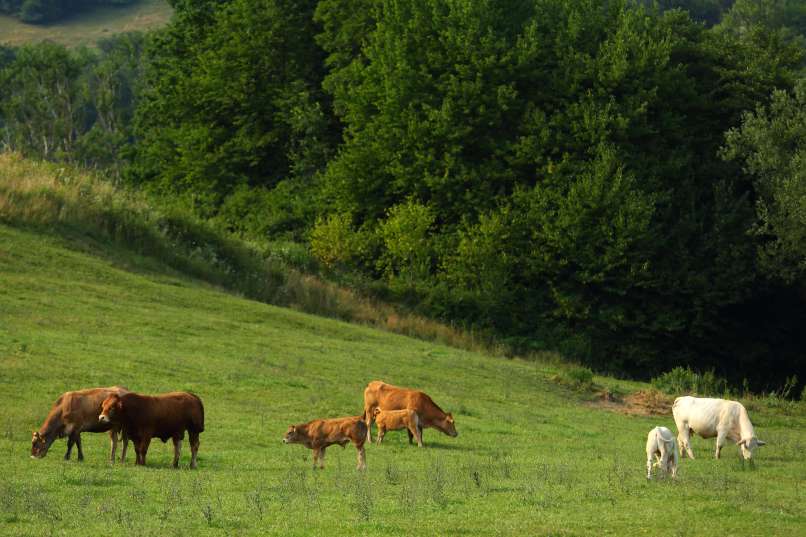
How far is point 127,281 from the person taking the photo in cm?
4400

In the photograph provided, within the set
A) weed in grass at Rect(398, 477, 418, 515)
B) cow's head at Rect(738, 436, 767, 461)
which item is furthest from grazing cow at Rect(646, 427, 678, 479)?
cow's head at Rect(738, 436, 767, 461)

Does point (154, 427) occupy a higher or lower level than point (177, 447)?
higher

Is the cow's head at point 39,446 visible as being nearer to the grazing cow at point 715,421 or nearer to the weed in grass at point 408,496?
the weed in grass at point 408,496

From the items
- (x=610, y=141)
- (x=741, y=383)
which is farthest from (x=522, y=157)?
(x=741, y=383)

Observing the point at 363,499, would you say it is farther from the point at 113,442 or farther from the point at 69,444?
the point at 69,444

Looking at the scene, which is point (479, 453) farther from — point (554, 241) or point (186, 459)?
point (554, 241)

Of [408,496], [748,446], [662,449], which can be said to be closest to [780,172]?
[748,446]

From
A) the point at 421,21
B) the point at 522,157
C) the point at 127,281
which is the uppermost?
the point at 421,21

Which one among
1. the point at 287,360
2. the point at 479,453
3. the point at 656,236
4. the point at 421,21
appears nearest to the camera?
the point at 479,453

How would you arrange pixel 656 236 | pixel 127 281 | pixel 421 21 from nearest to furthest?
pixel 127 281
pixel 656 236
pixel 421 21

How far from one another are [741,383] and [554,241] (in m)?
11.1

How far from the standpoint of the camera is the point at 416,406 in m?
27.3

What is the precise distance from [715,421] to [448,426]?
558cm

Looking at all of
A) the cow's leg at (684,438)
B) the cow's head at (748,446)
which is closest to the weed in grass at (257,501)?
the cow's leg at (684,438)
